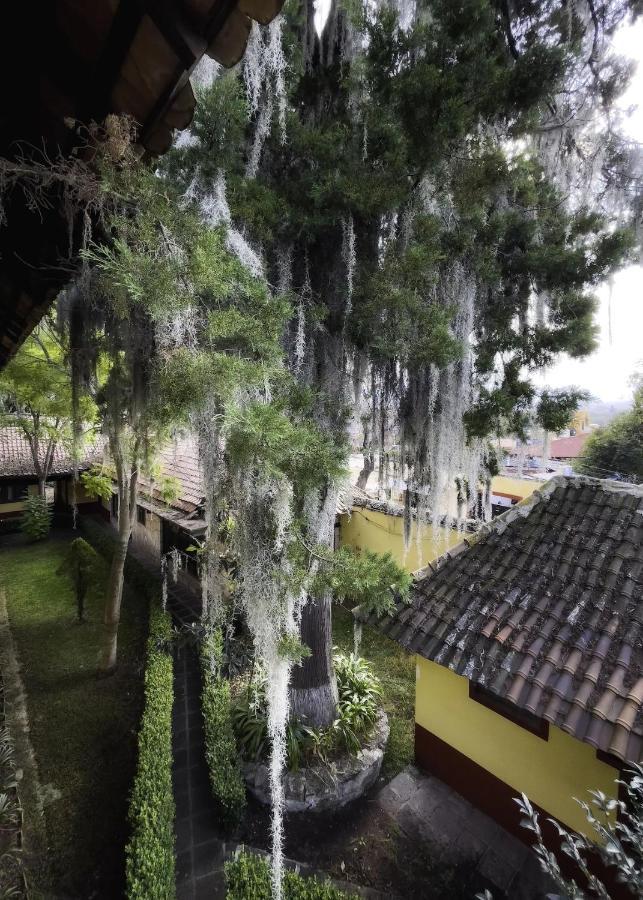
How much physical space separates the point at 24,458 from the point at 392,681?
1510 cm

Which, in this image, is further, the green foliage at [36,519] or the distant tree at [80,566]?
the green foliage at [36,519]

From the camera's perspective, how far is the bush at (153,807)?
338 cm

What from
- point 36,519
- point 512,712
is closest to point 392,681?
point 512,712

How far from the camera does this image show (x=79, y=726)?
6105 millimetres

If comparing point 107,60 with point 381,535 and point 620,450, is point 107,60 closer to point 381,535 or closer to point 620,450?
point 381,535

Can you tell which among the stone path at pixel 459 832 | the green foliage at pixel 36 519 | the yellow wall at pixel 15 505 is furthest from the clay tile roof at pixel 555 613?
the yellow wall at pixel 15 505

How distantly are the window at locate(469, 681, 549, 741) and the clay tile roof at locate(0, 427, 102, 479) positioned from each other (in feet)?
44.1

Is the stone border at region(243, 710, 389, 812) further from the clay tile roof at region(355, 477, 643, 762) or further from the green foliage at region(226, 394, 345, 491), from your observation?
the green foliage at region(226, 394, 345, 491)

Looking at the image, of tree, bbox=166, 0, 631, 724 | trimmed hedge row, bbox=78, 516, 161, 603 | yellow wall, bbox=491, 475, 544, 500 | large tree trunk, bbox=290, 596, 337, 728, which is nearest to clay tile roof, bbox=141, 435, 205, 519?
trimmed hedge row, bbox=78, 516, 161, 603

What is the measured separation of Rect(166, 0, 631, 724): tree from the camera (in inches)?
125

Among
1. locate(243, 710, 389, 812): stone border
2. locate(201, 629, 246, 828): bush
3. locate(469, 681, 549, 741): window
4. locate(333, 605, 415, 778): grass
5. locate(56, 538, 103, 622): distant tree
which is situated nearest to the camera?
locate(469, 681, 549, 741): window

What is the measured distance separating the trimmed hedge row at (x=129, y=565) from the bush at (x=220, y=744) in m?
3.20

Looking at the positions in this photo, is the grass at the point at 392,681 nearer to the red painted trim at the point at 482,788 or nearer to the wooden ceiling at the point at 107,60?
the red painted trim at the point at 482,788

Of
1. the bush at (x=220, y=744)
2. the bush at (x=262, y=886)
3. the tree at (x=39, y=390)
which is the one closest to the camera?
the bush at (x=262, y=886)
